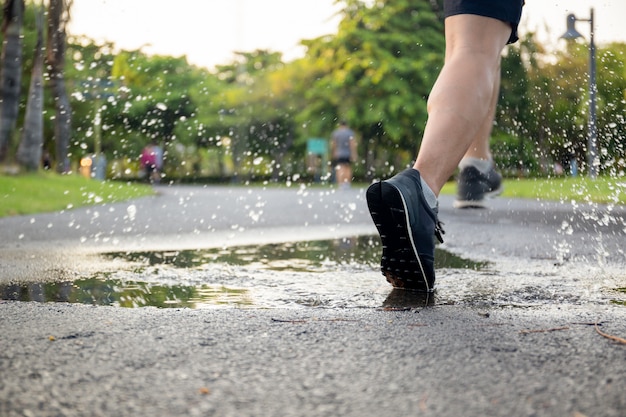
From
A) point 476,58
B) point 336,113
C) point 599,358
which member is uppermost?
point 336,113

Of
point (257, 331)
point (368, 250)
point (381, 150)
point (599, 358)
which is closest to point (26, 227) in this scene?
point (368, 250)

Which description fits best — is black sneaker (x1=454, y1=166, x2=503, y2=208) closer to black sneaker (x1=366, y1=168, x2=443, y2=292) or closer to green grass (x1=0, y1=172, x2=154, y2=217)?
black sneaker (x1=366, y1=168, x2=443, y2=292)

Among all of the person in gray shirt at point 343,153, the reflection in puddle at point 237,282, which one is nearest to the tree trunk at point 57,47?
the person in gray shirt at point 343,153

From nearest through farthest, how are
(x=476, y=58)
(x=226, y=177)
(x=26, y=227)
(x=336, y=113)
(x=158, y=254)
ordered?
(x=476, y=58), (x=158, y=254), (x=26, y=227), (x=336, y=113), (x=226, y=177)

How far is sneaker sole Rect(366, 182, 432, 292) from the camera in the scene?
9.70 ft

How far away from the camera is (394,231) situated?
2.99 m

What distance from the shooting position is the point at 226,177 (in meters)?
54.8

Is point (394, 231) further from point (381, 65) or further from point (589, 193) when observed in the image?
point (381, 65)

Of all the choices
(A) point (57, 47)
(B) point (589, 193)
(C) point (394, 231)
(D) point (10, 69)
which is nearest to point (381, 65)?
(A) point (57, 47)

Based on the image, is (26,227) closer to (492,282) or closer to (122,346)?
(492,282)

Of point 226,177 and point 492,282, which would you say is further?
point 226,177

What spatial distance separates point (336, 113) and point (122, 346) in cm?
3789

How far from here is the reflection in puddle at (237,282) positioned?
3.04 metres

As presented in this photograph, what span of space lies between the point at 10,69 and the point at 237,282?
44.4ft
